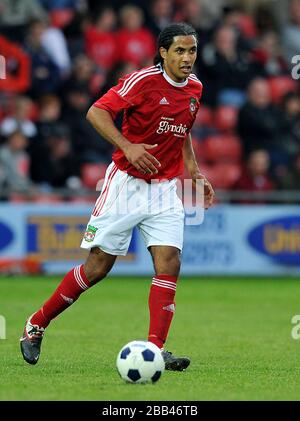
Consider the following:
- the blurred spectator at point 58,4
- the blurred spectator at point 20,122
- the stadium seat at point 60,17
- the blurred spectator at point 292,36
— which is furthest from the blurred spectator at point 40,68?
the blurred spectator at point 292,36

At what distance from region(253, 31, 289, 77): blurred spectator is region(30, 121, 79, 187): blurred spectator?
15.1 ft

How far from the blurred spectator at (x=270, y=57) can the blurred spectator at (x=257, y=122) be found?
4.06 feet

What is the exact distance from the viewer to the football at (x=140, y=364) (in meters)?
7.09

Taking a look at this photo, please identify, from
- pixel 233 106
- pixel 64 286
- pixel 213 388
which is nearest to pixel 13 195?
pixel 233 106

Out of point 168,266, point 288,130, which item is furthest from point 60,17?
point 168,266

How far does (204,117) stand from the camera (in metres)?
18.8

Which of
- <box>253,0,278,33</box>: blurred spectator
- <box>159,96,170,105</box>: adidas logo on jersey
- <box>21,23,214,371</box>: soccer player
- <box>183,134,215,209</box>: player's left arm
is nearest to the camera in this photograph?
<box>21,23,214,371</box>: soccer player

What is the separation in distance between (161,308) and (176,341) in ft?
Answer: 7.06

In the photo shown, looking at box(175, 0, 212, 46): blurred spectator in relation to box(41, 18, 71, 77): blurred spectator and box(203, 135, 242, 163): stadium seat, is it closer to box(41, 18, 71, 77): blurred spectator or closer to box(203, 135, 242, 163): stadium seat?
box(203, 135, 242, 163): stadium seat

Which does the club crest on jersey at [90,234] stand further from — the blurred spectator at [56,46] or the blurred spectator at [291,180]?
the blurred spectator at [56,46]

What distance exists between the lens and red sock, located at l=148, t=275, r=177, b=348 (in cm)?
784

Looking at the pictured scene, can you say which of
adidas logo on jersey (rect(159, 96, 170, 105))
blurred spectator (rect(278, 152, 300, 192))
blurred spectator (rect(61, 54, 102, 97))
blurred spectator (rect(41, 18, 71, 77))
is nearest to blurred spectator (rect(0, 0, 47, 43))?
blurred spectator (rect(41, 18, 71, 77))

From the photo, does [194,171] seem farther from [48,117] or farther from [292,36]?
[292,36]
